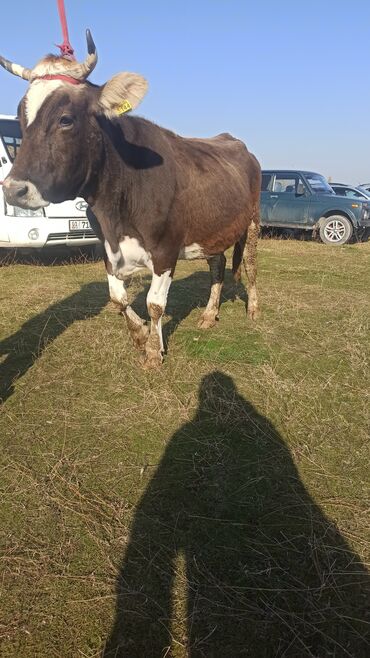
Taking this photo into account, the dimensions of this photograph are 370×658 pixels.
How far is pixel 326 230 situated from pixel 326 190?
1.32 m

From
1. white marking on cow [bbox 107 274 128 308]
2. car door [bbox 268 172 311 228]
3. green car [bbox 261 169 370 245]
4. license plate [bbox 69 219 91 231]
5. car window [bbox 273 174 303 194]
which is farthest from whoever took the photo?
car window [bbox 273 174 303 194]

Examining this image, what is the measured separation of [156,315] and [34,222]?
168 inches

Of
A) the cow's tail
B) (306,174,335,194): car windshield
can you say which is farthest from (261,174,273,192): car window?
the cow's tail

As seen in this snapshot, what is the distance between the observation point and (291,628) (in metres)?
1.84

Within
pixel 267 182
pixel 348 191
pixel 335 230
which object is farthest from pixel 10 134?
pixel 348 191

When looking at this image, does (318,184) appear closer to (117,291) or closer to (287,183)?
(287,183)

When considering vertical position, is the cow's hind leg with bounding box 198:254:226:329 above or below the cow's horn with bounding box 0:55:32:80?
below

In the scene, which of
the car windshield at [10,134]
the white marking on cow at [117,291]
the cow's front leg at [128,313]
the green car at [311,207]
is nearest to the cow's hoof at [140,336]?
the cow's front leg at [128,313]

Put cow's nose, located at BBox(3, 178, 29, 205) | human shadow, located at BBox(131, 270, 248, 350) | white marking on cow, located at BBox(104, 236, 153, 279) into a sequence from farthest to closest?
human shadow, located at BBox(131, 270, 248, 350)
white marking on cow, located at BBox(104, 236, 153, 279)
cow's nose, located at BBox(3, 178, 29, 205)

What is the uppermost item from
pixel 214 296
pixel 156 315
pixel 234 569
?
pixel 156 315

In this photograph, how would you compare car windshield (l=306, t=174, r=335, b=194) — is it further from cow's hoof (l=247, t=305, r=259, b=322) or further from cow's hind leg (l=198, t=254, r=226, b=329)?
cow's hind leg (l=198, t=254, r=226, b=329)

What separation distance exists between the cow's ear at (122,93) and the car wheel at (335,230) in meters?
11.0

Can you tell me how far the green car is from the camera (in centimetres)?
1316

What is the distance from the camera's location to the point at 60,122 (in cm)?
310
